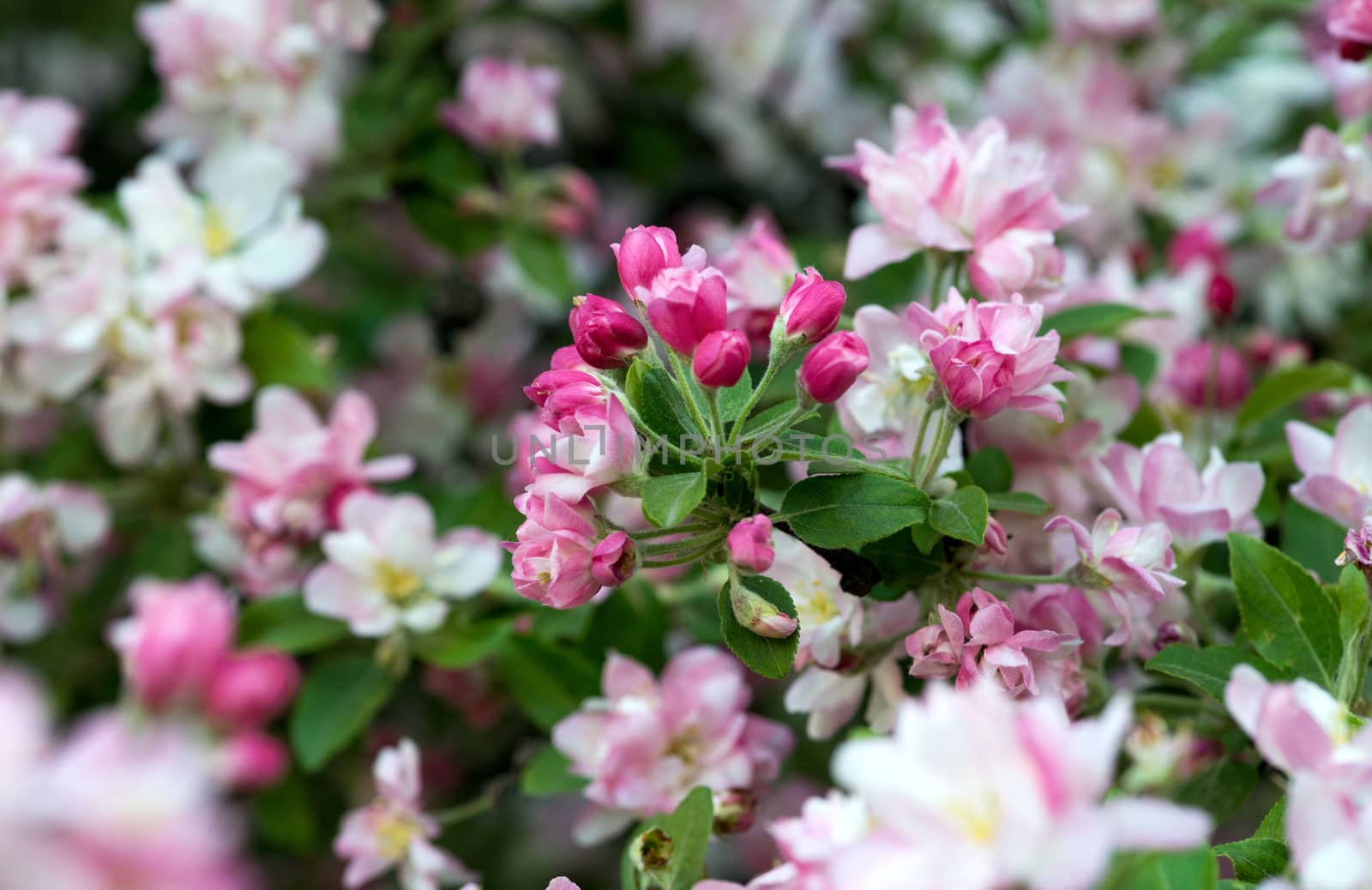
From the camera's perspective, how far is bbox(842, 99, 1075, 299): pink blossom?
0.68 metres

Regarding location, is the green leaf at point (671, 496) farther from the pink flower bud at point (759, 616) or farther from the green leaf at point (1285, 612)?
the green leaf at point (1285, 612)

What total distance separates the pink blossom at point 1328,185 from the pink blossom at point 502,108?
63cm

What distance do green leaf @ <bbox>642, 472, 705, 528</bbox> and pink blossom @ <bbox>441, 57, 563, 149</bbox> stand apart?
0.67 m

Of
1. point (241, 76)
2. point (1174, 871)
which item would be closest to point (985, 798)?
point (1174, 871)

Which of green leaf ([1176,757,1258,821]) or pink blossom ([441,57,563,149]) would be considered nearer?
green leaf ([1176,757,1258,821])

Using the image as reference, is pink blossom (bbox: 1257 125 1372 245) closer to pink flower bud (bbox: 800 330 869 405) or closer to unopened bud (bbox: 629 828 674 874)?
pink flower bud (bbox: 800 330 869 405)

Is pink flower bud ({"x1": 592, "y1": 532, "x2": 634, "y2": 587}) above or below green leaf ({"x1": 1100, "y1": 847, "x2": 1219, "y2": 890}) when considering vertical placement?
above

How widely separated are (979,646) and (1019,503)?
9 centimetres

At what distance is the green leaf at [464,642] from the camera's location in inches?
31.8

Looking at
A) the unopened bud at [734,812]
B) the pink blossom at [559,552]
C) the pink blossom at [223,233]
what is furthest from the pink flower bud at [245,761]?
the pink blossom at [223,233]

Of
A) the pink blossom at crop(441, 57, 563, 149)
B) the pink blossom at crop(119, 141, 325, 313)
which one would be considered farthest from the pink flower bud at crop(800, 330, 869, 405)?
the pink blossom at crop(441, 57, 563, 149)

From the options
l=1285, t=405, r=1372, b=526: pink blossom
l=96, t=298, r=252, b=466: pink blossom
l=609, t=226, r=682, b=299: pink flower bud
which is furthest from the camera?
l=96, t=298, r=252, b=466: pink blossom

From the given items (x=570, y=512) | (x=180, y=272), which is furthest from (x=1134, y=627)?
(x=180, y=272)

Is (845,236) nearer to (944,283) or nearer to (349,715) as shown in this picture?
(944,283)
